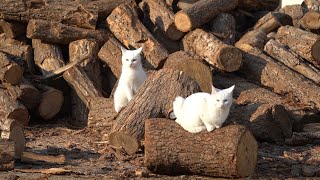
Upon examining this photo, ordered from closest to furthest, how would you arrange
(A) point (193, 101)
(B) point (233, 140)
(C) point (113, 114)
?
(B) point (233, 140), (A) point (193, 101), (C) point (113, 114)

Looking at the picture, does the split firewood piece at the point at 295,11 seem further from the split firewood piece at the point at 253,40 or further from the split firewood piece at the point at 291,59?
the split firewood piece at the point at 291,59

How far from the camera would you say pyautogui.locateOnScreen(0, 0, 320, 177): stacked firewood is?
862 cm

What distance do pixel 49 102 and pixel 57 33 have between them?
4.75ft

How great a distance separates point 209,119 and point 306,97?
3.56 metres

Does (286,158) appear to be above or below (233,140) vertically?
below

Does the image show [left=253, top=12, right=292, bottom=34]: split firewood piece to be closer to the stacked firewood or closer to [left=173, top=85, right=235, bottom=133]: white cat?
the stacked firewood

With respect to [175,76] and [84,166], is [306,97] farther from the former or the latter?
[84,166]

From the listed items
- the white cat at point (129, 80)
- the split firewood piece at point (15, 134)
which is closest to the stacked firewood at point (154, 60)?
the white cat at point (129, 80)

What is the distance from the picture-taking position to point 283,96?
10234mm

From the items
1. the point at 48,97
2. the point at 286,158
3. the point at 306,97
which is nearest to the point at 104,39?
the point at 48,97

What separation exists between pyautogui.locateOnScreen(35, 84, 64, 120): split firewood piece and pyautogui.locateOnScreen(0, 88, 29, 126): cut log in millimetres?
524

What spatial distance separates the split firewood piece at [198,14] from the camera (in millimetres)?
10852

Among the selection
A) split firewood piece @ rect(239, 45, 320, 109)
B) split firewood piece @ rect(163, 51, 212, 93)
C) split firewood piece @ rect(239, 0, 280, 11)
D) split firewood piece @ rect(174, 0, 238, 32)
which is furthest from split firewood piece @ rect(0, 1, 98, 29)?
split firewood piece @ rect(239, 0, 280, 11)

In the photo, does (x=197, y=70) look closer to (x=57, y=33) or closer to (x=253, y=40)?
(x=253, y=40)
